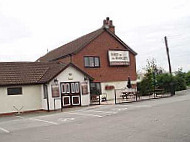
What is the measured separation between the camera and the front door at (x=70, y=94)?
25312 millimetres

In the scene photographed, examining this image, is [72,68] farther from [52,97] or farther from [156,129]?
[156,129]

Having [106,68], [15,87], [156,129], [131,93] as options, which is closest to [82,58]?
[106,68]

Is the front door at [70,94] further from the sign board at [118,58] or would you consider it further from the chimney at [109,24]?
the chimney at [109,24]

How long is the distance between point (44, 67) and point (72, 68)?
338cm

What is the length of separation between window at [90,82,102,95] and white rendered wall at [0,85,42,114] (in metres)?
6.45

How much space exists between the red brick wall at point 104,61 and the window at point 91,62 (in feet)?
1.16

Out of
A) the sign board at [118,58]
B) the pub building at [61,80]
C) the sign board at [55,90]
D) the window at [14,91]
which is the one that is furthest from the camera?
the sign board at [118,58]

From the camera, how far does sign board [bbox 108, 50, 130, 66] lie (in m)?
32.5

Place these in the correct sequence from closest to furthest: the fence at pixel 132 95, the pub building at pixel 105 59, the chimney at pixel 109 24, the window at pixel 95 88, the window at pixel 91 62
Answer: the fence at pixel 132 95 → the window at pixel 95 88 → the pub building at pixel 105 59 → the window at pixel 91 62 → the chimney at pixel 109 24

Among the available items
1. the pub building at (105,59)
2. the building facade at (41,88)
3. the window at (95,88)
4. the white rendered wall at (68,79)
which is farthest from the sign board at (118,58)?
the white rendered wall at (68,79)

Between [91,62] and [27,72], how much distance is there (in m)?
7.63

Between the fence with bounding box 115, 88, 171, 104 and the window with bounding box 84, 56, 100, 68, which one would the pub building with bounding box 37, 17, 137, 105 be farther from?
the fence with bounding box 115, 88, 171, 104

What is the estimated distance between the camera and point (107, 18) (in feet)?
114

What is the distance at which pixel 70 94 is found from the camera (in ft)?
83.9
